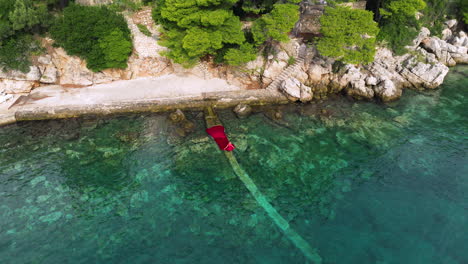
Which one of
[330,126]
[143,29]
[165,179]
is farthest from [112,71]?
[330,126]

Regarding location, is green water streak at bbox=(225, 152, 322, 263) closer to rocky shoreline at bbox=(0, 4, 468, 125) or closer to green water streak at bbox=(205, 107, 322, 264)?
green water streak at bbox=(205, 107, 322, 264)

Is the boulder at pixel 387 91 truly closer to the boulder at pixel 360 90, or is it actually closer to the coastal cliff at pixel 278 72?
→ the coastal cliff at pixel 278 72

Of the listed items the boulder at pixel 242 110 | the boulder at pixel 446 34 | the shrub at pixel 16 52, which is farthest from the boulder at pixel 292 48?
the shrub at pixel 16 52

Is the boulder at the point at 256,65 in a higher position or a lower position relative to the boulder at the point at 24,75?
higher

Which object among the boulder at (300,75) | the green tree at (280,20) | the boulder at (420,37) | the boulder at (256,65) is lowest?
the boulder at (300,75)

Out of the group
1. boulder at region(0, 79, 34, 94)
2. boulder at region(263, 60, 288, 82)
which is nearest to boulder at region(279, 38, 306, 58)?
boulder at region(263, 60, 288, 82)

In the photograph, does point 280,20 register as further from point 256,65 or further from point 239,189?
point 239,189
